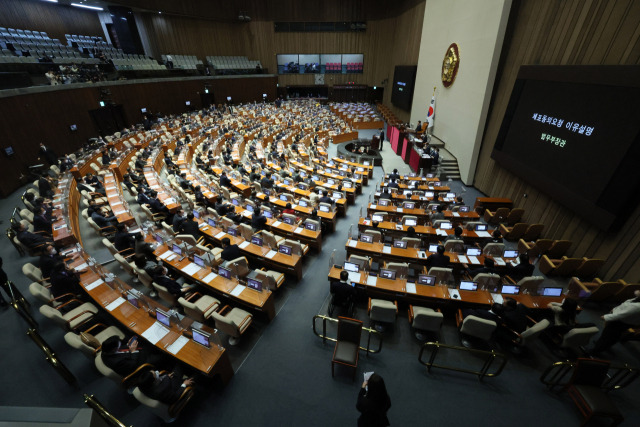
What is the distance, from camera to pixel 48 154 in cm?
1406

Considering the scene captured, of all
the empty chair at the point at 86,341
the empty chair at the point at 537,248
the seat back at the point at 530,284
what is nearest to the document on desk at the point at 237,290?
the empty chair at the point at 86,341

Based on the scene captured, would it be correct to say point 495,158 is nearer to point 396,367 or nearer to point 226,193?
point 396,367

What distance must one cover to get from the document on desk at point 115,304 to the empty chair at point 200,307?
138cm

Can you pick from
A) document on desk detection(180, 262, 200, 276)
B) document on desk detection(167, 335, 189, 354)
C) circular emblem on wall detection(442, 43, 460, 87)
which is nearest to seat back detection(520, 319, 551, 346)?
document on desk detection(167, 335, 189, 354)

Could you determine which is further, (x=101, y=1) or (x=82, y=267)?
(x=101, y=1)

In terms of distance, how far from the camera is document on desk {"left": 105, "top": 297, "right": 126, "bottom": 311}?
582 cm

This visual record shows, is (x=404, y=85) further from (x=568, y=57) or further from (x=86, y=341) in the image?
(x=86, y=341)

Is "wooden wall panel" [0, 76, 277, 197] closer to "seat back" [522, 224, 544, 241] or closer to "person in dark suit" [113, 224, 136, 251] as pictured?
"person in dark suit" [113, 224, 136, 251]

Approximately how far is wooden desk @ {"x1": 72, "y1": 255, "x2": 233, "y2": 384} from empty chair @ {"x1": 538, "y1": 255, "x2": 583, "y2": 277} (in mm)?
9248

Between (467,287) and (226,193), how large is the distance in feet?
31.2

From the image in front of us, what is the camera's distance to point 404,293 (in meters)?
6.45

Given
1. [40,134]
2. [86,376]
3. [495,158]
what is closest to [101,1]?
[40,134]

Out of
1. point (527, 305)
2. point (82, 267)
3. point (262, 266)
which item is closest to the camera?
point (527, 305)

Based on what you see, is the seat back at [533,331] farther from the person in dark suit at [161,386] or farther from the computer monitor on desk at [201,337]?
the person in dark suit at [161,386]
